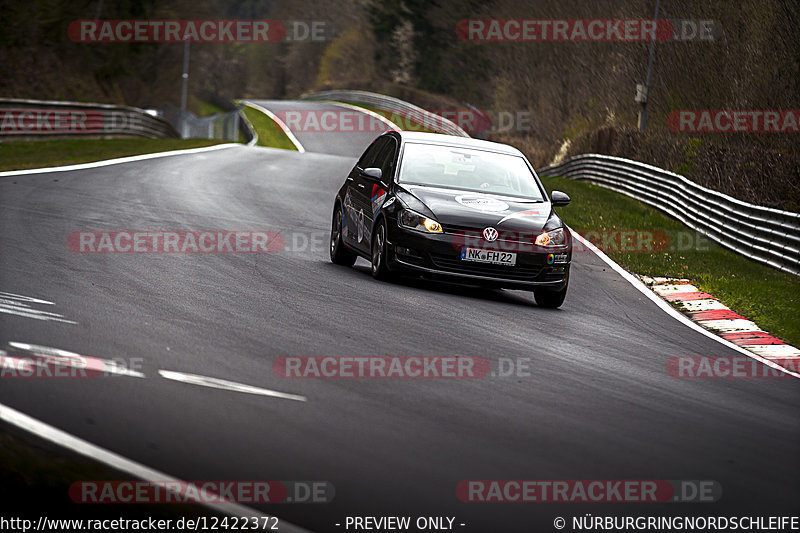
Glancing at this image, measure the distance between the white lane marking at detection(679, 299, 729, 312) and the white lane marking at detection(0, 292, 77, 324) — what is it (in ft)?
24.1

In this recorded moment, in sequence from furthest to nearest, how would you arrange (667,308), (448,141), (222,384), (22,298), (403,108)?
(403,108) → (448,141) → (667,308) → (22,298) → (222,384)

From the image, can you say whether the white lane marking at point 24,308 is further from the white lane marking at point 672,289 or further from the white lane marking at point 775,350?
the white lane marking at point 672,289

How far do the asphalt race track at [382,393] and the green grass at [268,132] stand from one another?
36891 millimetres

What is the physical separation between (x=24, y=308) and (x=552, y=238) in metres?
5.52

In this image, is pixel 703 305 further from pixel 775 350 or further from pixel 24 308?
pixel 24 308

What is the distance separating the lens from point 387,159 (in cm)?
1259

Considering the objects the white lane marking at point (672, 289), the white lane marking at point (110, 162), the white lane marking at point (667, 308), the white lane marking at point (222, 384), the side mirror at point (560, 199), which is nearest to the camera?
the white lane marking at point (222, 384)

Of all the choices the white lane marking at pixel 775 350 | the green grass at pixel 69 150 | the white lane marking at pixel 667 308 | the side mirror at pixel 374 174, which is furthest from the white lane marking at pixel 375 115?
the white lane marking at pixel 775 350

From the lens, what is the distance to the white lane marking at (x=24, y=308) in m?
7.71

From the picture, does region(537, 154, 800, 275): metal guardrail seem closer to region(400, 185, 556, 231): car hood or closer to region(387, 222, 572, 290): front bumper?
region(400, 185, 556, 231): car hood

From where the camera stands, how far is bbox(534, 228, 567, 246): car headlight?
11.2 m

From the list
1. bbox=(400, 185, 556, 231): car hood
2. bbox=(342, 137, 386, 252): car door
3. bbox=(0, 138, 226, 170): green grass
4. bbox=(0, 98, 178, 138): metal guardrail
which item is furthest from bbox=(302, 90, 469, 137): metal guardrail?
bbox=(400, 185, 556, 231): car hood

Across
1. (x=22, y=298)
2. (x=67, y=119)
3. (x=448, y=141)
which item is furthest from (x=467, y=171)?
(x=67, y=119)

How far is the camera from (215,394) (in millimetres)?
6078
